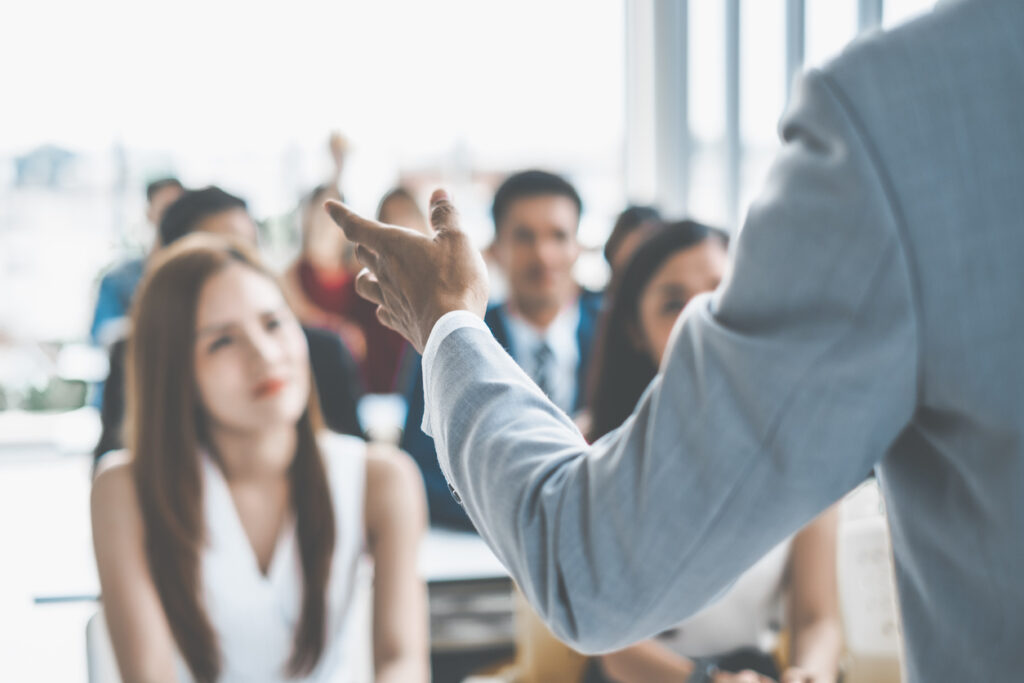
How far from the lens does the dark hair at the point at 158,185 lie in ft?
15.4

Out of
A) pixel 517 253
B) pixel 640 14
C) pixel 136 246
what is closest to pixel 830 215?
pixel 517 253

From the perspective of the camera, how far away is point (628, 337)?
7.29 feet

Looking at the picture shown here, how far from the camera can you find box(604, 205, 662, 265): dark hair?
3807 mm

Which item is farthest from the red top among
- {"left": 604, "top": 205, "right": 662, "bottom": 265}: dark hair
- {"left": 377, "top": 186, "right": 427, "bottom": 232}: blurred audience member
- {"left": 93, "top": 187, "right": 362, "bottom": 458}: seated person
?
{"left": 604, "top": 205, "right": 662, "bottom": 265}: dark hair

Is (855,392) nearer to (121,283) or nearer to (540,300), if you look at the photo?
(540,300)

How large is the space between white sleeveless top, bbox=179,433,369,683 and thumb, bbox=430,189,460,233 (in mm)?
1233

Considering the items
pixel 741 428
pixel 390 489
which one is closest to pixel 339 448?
pixel 390 489

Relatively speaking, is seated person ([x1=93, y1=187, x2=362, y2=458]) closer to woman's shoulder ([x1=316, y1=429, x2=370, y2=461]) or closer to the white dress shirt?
the white dress shirt

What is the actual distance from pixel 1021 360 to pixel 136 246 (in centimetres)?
591

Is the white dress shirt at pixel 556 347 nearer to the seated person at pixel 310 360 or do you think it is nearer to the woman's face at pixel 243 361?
the seated person at pixel 310 360

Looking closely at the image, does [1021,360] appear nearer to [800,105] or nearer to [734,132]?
[800,105]

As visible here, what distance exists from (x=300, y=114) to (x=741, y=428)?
5.33 m

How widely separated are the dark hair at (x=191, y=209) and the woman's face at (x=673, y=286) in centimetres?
161

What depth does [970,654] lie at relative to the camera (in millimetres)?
592
